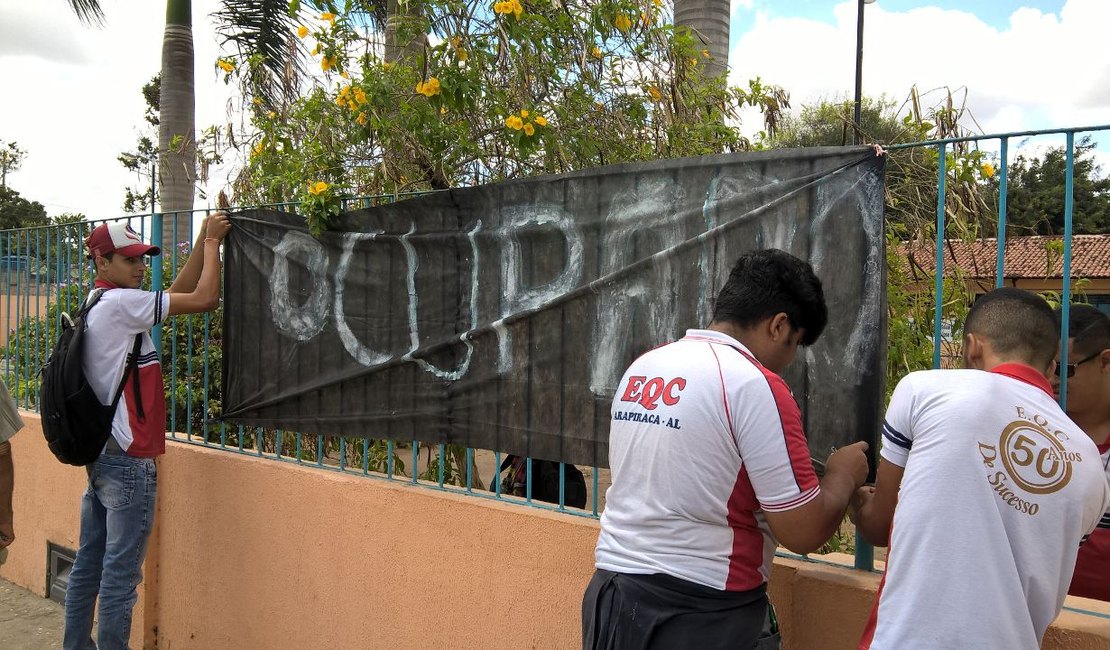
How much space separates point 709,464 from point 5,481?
2789 mm

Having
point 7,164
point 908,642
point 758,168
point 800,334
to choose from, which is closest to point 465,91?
point 758,168

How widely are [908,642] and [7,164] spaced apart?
44.9 meters

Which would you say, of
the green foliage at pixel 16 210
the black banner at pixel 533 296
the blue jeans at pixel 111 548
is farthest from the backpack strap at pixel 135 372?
the green foliage at pixel 16 210

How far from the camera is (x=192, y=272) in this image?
368cm

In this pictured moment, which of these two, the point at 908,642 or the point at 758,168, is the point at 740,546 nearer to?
the point at 908,642

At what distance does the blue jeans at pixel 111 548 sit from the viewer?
3371 mm

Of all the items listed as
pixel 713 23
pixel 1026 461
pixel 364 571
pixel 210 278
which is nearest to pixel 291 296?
pixel 210 278

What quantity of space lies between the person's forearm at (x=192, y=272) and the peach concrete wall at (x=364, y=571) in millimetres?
840

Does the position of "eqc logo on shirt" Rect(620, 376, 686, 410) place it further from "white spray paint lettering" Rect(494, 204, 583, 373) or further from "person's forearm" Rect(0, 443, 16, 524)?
"person's forearm" Rect(0, 443, 16, 524)

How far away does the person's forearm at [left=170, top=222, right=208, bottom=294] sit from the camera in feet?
12.0

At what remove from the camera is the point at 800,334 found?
1.93m

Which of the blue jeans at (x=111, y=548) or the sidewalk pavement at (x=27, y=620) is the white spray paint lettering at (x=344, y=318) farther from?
the sidewalk pavement at (x=27, y=620)

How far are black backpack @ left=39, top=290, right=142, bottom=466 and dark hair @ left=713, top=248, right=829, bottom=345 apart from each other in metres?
2.63

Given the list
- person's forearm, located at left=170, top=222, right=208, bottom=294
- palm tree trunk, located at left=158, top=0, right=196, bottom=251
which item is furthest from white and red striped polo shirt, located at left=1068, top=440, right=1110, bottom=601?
palm tree trunk, located at left=158, top=0, right=196, bottom=251
